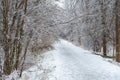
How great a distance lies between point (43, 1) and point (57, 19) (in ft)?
2.41

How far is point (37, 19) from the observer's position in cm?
755

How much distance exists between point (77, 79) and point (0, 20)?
190 inches

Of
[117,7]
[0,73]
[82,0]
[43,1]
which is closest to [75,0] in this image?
[82,0]

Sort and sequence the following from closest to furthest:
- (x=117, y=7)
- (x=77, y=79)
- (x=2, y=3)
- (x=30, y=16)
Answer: (x=2, y=3)
(x=30, y=16)
(x=77, y=79)
(x=117, y=7)

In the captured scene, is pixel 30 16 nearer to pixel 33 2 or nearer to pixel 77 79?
pixel 33 2

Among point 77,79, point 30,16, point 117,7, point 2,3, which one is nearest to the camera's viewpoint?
point 2,3

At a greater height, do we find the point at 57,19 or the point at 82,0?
the point at 82,0

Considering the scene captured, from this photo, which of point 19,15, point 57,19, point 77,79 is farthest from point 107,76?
point 19,15

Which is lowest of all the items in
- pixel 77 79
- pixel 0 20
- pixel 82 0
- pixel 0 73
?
pixel 77 79

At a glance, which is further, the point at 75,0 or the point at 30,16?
the point at 75,0

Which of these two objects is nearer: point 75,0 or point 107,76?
point 107,76

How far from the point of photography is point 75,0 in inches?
692

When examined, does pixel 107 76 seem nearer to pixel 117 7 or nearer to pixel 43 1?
pixel 43 1

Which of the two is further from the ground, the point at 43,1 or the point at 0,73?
the point at 43,1
